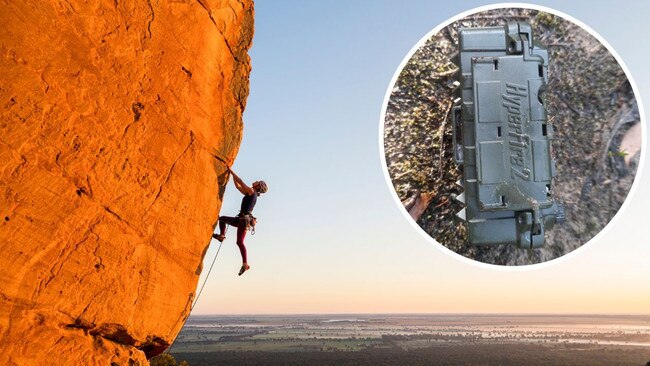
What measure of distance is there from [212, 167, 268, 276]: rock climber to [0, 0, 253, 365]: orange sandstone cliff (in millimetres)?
570

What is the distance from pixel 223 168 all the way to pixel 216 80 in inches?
63.3

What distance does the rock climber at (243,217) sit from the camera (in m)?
13.8

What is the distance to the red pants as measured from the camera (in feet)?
46.0

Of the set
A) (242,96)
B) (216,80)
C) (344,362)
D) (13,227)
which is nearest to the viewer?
(13,227)

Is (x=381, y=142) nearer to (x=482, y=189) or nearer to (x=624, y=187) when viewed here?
(x=482, y=189)

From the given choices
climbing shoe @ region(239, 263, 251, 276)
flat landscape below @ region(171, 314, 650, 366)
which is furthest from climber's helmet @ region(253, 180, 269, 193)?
flat landscape below @ region(171, 314, 650, 366)

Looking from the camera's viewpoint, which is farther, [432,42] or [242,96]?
[432,42]

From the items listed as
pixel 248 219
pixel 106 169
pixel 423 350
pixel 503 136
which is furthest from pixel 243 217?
pixel 423 350

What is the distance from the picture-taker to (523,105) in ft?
47.0

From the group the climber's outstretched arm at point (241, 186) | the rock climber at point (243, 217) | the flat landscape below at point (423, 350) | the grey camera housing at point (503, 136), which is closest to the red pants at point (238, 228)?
the rock climber at point (243, 217)

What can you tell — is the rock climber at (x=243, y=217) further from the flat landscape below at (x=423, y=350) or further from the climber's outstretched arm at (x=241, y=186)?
the flat landscape below at (x=423, y=350)

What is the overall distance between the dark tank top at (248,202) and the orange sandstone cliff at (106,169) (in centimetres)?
74

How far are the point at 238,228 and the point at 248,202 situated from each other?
1.93 ft

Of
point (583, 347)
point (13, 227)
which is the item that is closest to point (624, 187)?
point (13, 227)
